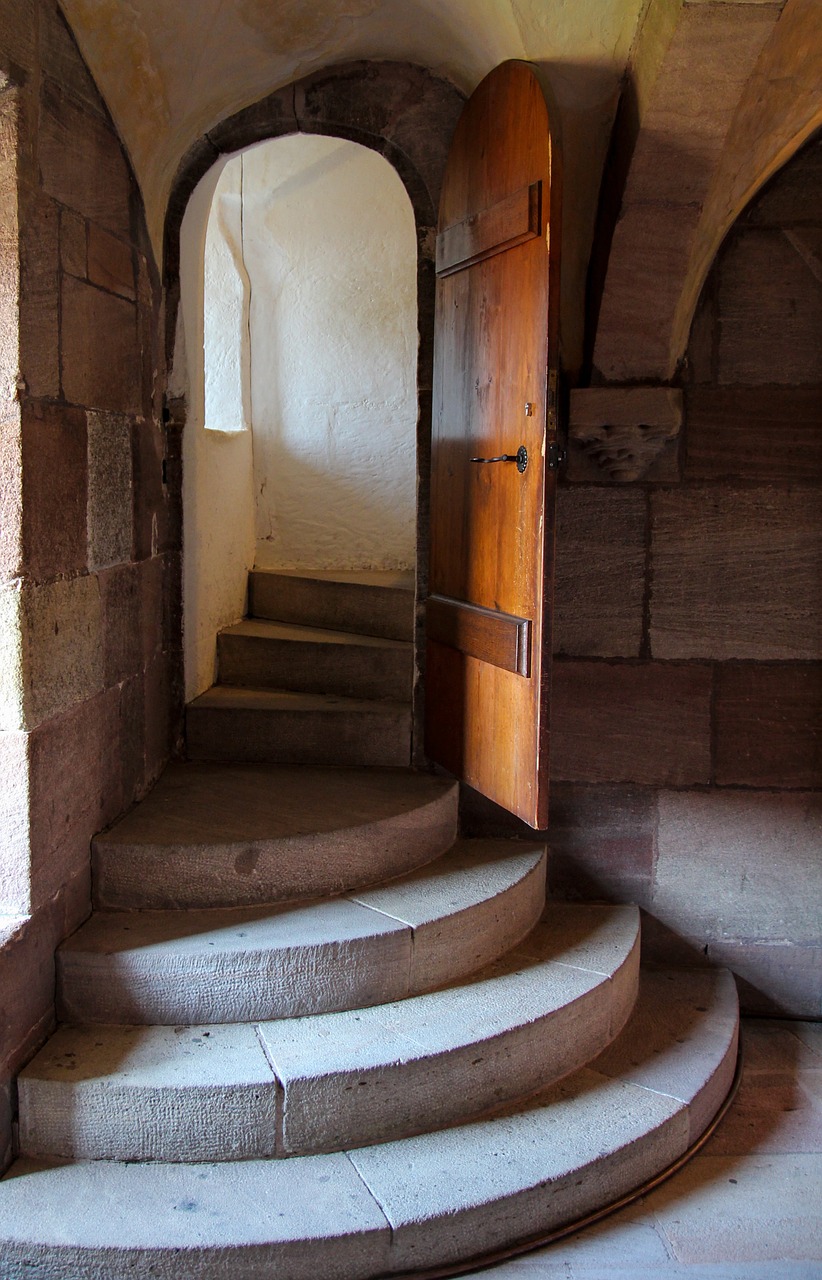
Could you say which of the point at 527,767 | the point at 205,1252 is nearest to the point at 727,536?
the point at 527,767

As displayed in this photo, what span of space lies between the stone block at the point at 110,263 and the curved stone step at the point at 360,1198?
203 centimetres

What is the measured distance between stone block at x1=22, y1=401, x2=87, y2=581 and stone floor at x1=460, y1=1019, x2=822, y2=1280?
5.68ft

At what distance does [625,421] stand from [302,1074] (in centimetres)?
186

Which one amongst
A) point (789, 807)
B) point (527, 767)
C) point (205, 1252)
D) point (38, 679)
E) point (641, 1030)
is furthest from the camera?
point (789, 807)

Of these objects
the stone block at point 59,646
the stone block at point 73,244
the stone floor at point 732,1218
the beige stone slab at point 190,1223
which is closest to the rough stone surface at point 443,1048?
the beige stone slab at point 190,1223

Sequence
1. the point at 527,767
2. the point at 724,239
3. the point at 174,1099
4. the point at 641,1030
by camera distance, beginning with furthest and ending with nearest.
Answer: the point at 724,239
the point at 641,1030
the point at 527,767
the point at 174,1099

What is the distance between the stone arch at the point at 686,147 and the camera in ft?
7.63

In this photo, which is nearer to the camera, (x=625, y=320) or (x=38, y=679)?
(x=38, y=679)

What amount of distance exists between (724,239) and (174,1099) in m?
2.61

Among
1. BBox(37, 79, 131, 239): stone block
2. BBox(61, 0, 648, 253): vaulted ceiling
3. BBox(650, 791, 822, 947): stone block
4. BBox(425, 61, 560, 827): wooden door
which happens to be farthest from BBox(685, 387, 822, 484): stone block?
BBox(37, 79, 131, 239): stone block

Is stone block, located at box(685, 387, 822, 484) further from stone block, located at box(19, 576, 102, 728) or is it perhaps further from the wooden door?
stone block, located at box(19, 576, 102, 728)

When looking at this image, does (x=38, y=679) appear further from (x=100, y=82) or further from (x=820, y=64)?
(x=820, y=64)

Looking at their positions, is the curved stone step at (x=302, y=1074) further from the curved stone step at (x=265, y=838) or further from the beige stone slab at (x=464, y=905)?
the curved stone step at (x=265, y=838)

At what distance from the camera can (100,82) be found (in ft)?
8.75
